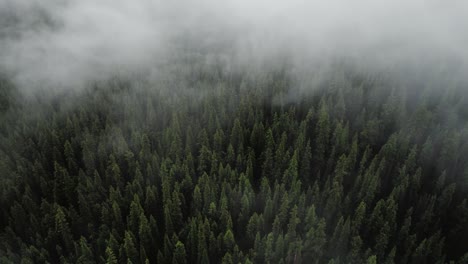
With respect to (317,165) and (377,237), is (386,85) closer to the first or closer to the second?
(317,165)

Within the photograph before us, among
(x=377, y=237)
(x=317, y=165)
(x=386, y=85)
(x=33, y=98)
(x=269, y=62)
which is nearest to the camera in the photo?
(x=377, y=237)

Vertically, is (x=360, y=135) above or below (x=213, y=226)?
above

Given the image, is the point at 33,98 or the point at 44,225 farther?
the point at 33,98

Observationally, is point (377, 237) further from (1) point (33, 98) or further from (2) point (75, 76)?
(2) point (75, 76)

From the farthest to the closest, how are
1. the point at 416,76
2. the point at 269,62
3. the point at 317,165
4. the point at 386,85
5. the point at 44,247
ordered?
the point at 269,62 < the point at 416,76 < the point at 386,85 < the point at 317,165 < the point at 44,247

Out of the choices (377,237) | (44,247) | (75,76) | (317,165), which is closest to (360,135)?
(317,165)

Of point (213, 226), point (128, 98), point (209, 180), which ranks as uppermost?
point (128, 98)

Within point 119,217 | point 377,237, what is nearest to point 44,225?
point 119,217
